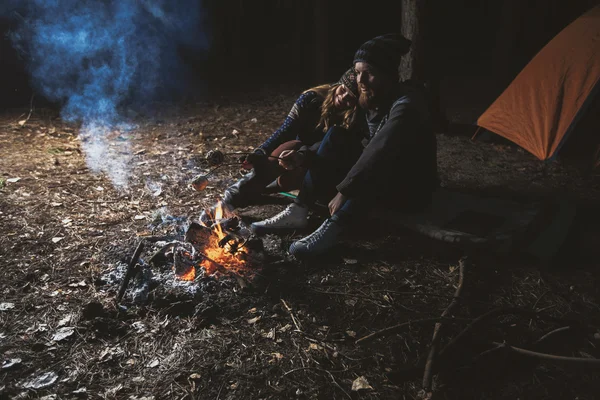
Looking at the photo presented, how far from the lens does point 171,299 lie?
122 inches

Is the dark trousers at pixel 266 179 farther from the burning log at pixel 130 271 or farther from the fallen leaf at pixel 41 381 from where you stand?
the fallen leaf at pixel 41 381

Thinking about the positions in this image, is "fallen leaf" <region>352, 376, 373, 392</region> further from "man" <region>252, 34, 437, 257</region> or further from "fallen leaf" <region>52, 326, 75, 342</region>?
"fallen leaf" <region>52, 326, 75, 342</region>

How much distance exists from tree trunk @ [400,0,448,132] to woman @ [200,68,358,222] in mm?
2757

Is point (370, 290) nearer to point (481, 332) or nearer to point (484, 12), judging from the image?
point (481, 332)

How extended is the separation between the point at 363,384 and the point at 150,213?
2.92 metres

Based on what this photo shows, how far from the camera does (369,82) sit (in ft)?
11.6

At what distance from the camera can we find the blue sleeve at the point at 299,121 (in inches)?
165

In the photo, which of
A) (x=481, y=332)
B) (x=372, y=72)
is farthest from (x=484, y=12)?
(x=481, y=332)

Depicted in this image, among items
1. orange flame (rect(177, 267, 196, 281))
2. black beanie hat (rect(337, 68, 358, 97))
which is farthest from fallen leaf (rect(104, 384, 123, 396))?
black beanie hat (rect(337, 68, 358, 97))

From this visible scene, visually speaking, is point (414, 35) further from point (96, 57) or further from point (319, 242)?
point (96, 57)

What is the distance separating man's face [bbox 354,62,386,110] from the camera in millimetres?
3477

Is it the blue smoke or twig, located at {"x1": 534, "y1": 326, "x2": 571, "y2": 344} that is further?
the blue smoke

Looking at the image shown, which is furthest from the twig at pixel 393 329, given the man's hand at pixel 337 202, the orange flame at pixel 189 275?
the orange flame at pixel 189 275

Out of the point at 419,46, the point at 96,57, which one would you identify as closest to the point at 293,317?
the point at 419,46
